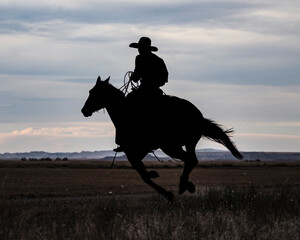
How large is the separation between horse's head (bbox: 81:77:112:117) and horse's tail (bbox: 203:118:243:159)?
8.80ft

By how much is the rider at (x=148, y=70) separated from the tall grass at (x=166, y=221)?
2577 mm

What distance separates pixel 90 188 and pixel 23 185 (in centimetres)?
288

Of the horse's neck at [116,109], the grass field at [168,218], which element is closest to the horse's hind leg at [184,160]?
the grass field at [168,218]

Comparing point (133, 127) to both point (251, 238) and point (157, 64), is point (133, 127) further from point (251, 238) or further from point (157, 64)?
point (251, 238)

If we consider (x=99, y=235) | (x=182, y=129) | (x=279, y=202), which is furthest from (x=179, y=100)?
(x=99, y=235)

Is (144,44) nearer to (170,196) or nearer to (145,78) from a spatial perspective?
(145,78)

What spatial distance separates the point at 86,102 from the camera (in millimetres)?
13852

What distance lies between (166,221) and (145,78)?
4148mm

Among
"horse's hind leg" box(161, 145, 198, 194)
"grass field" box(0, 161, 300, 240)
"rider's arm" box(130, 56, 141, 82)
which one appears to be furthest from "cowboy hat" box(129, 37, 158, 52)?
"grass field" box(0, 161, 300, 240)

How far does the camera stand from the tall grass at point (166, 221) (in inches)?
389

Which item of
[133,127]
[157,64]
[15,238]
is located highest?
[157,64]

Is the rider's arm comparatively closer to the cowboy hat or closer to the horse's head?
the cowboy hat

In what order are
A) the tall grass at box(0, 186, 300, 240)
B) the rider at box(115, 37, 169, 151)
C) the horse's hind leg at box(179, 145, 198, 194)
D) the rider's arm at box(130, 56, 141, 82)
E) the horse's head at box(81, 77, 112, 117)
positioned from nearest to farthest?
the tall grass at box(0, 186, 300, 240), the horse's head at box(81, 77, 112, 117), the rider at box(115, 37, 169, 151), the rider's arm at box(130, 56, 141, 82), the horse's hind leg at box(179, 145, 198, 194)

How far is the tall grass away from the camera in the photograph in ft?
32.4
